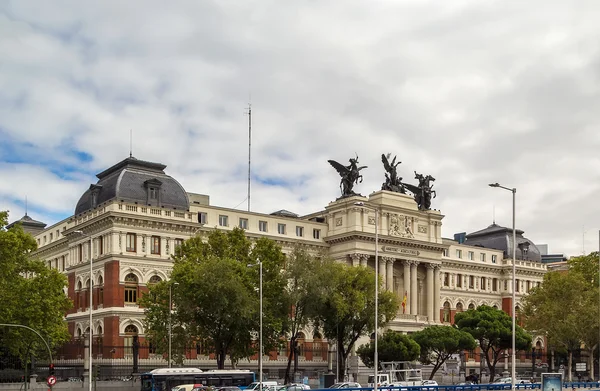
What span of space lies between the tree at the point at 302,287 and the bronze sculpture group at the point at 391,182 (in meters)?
36.5

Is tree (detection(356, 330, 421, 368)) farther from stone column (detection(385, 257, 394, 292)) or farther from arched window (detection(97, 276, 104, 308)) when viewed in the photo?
arched window (detection(97, 276, 104, 308))

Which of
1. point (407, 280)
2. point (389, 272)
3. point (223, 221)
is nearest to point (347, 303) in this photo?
point (223, 221)

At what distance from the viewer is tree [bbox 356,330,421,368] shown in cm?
9556

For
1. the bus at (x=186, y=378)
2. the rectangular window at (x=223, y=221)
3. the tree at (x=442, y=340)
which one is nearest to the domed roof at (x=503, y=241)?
the tree at (x=442, y=340)

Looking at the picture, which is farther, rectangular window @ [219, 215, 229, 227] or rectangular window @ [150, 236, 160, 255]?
rectangular window @ [219, 215, 229, 227]

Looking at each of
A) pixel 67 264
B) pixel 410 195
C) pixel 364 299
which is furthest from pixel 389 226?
pixel 67 264

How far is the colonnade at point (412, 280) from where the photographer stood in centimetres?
11619

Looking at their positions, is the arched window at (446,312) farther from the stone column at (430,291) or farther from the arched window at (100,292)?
the arched window at (100,292)

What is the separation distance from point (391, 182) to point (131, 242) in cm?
4351

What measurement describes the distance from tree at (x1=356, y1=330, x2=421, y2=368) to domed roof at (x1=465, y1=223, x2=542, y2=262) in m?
57.2

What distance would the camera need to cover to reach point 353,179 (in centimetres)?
11962

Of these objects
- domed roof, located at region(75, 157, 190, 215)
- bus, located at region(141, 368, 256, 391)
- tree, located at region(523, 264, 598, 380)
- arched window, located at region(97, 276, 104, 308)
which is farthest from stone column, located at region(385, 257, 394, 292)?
bus, located at region(141, 368, 256, 391)

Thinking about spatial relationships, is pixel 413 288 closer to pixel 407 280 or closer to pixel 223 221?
pixel 407 280

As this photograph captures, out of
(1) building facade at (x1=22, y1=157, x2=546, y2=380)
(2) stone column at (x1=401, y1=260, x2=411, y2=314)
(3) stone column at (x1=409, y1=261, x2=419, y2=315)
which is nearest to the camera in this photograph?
(1) building facade at (x1=22, y1=157, x2=546, y2=380)
